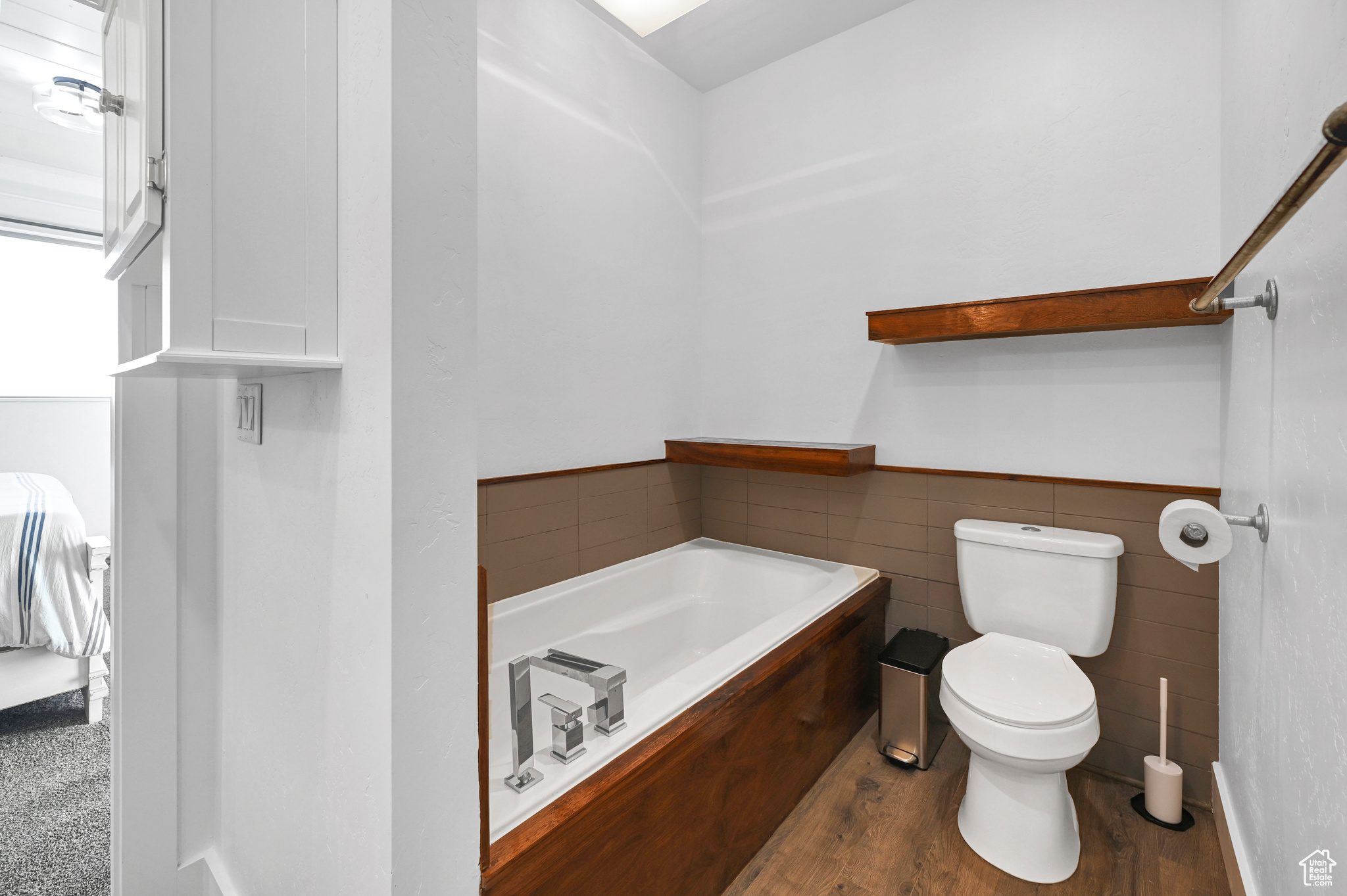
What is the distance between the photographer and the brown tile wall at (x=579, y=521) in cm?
210

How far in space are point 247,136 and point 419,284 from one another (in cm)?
33

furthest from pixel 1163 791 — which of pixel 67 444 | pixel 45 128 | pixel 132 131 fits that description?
pixel 67 444

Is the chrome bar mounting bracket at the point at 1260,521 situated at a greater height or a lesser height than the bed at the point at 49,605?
greater

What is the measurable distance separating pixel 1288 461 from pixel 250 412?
1.92 m

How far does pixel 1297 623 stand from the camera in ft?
3.33

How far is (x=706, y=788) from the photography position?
4.62 feet

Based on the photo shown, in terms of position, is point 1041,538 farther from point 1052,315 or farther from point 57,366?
point 57,366

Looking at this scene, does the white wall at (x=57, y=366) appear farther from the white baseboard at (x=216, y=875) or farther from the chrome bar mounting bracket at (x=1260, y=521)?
the chrome bar mounting bracket at (x=1260, y=521)

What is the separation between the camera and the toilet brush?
1.78 m

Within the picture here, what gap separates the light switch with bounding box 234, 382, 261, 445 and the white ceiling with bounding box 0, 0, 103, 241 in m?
1.22

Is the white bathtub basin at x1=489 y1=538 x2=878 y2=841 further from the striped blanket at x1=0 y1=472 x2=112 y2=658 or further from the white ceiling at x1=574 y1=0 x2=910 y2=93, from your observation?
the white ceiling at x1=574 y1=0 x2=910 y2=93

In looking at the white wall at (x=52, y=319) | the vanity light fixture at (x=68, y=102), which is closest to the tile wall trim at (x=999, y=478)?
the vanity light fixture at (x=68, y=102)

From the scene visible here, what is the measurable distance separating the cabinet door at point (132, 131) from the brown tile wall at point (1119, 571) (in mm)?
2327
